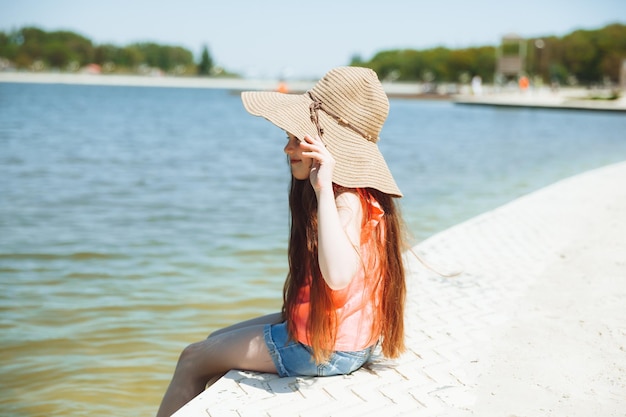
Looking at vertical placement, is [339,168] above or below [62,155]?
above

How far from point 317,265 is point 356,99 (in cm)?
70

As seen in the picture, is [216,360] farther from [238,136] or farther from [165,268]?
[238,136]

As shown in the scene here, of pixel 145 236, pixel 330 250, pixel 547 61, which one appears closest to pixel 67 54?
pixel 547 61

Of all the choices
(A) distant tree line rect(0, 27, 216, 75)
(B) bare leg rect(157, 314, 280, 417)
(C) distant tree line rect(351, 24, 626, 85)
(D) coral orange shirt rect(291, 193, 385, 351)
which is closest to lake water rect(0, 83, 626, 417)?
(B) bare leg rect(157, 314, 280, 417)

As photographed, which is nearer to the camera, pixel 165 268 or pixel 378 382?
pixel 378 382

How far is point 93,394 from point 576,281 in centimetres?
351

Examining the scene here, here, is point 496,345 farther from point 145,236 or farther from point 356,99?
point 145,236

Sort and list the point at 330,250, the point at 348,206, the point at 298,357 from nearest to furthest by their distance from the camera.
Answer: the point at 330,250 → the point at 348,206 → the point at 298,357

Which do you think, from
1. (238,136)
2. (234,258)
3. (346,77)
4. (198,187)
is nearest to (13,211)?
(198,187)

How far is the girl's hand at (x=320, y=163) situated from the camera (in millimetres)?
2697

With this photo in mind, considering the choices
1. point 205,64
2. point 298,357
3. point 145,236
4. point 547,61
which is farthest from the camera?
point 205,64

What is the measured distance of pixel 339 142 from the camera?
286 cm

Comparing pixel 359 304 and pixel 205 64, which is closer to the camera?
pixel 359 304

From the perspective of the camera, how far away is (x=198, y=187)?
13.4 metres
